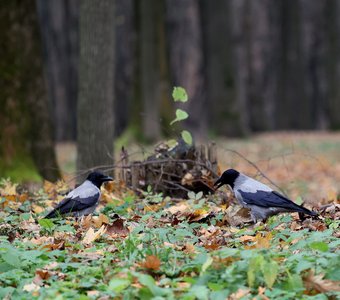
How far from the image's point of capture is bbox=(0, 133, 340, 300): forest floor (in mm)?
4938

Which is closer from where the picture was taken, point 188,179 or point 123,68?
point 188,179

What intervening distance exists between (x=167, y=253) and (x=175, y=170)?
3.78 metres

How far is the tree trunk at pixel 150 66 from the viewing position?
2305 cm

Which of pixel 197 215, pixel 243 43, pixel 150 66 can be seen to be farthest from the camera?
pixel 243 43

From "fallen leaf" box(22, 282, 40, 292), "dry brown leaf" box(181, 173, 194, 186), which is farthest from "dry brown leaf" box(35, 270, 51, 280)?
"dry brown leaf" box(181, 173, 194, 186)

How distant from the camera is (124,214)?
7816 mm

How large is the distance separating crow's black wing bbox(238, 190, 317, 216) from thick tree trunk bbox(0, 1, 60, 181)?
17.5 ft

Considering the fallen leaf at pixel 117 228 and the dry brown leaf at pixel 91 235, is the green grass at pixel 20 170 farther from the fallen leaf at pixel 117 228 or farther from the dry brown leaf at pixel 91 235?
the dry brown leaf at pixel 91 235

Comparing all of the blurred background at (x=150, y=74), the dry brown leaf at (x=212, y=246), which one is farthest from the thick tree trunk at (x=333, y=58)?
the dry brown leaf at (x=212, y=246)

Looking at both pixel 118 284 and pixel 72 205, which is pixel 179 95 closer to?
pixel 72 205

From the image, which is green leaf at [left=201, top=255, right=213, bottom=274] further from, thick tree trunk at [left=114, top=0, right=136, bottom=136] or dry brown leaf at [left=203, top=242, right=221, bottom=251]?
thick tree trunk at [left=114, top=0, right=136, bottom=136]

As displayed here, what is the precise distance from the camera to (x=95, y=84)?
11242 millimetres

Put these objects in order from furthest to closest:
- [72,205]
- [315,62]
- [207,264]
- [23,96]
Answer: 1. [315,62]
2. [23,96]
3. [72,205]
4. [207,264]

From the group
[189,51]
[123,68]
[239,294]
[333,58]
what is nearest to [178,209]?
[239,294]
